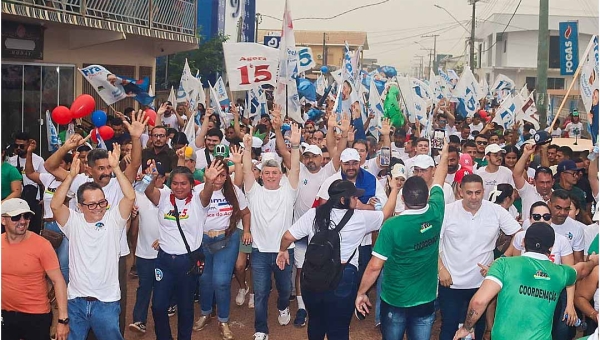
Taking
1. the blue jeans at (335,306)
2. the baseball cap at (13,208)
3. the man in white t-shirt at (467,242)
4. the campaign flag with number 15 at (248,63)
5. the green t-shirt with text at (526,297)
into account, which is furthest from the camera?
the campaign flag with number 15 at (248,63)

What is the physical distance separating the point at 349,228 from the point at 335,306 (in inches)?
23.3

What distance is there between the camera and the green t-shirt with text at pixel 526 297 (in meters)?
4.64

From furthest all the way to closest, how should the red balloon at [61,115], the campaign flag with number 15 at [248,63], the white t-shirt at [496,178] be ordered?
the campaign flag with number 15 at [248,63]
the red balloon at [61,115]
the white t-shirt at [496,178]

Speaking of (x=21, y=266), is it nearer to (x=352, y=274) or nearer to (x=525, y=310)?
(x=352, y=274)

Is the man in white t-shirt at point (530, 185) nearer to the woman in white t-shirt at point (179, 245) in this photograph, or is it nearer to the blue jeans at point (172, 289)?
the woman in white t-shirt at point (179, 245)

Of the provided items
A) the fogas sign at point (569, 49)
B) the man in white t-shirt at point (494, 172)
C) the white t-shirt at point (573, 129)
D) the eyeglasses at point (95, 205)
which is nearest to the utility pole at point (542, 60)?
the fogas sign at point (569, 49)

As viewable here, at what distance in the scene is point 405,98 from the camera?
45.9ft

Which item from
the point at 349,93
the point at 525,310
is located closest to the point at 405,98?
A: the point at 349,93

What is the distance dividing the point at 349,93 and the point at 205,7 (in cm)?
2802

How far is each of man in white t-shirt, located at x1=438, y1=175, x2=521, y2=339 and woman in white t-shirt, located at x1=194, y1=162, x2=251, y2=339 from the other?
1.90 m

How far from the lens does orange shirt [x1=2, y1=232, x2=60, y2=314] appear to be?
17.0 ft

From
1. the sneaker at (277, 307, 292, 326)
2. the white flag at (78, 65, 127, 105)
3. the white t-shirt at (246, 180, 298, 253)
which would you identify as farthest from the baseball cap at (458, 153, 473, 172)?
the white flag at (78, 65, 127, 105)

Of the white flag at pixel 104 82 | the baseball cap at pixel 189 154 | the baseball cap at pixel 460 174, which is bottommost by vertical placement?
the baseball cap at pixel 460 174

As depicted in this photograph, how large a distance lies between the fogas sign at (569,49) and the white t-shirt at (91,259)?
534 inches
